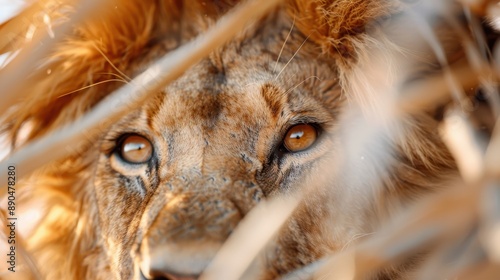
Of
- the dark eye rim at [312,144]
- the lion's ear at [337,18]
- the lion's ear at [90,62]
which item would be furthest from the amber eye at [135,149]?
the lion's ear at [337,18]

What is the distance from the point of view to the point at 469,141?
1.42 m

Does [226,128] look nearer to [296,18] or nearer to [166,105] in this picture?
[166,105]

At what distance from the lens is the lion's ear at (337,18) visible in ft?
5.50

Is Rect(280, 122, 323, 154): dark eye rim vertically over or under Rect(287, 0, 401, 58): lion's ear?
under

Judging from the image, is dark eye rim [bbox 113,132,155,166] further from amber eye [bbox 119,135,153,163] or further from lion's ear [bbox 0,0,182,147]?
lion's ear [bbox 0,0,182,147]

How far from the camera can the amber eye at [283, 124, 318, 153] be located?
69.9 inches

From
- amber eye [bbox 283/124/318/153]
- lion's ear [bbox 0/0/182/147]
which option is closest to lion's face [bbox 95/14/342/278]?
amber eye [bbox 283/124/318/153]

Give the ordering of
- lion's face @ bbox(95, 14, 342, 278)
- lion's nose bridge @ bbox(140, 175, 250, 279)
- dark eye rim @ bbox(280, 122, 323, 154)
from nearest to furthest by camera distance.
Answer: lion's nose bridge @ bbox(140, 175, 250, 279) → lion's face @ bbox(95, 14, 342, 278) → dark eye rim @ bbox(280, 122, 323, 154)

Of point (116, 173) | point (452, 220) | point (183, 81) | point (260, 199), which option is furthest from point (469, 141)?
point (116, 173)

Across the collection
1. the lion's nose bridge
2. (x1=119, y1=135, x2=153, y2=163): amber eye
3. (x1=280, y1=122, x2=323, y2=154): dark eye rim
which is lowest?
the lion's nose bridge

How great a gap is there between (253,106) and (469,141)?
0.57 metres

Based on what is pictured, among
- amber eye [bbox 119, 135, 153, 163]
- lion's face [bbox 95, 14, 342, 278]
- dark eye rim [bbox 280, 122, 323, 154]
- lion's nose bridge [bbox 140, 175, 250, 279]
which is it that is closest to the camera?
lion's nose bridge [bbox 140, 175, 250, 279]

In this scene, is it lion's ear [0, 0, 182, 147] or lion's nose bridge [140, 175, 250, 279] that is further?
lion's ear [0, 0, 182, 147]

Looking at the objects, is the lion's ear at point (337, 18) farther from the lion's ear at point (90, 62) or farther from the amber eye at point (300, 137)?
the lion's ear at point (90, 62)
